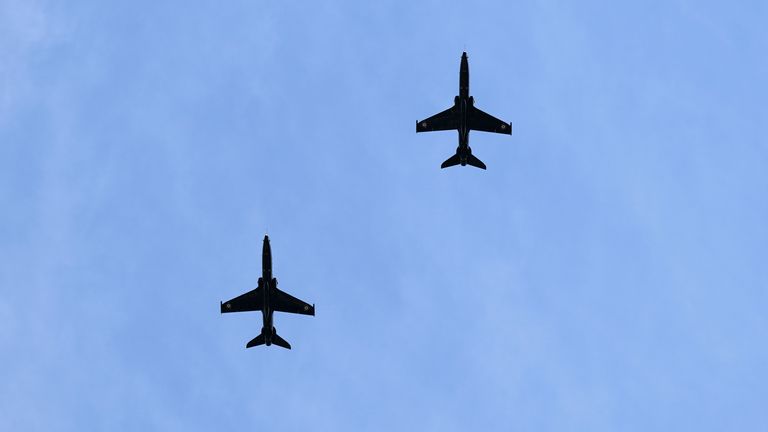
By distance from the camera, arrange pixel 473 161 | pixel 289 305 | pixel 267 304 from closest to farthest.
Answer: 1. pixel 267 304
2. pixel 289 305
3. pixel 473 161

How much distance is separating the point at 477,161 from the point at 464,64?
53.9 feet

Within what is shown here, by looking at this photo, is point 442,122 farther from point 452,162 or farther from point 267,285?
point 267,285

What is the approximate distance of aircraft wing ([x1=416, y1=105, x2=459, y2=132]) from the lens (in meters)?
146

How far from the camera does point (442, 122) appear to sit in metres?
147

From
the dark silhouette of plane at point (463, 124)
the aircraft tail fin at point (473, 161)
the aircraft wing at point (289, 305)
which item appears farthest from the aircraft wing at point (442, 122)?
the aircraft wing at point (289, 305)

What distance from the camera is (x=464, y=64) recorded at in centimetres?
13600

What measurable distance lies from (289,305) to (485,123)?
33.9m

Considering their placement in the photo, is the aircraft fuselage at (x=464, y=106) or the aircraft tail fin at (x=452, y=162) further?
the aircraft tail fin at (x=452, y=162)

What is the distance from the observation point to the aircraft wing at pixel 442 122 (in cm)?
14588

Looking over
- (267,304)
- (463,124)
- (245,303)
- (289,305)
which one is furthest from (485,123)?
(245,303)

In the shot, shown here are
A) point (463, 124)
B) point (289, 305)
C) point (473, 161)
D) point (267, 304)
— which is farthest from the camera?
point (473, 161)

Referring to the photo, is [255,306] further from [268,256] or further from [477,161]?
[477,161]

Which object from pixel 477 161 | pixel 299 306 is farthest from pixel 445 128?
pixel 299 306

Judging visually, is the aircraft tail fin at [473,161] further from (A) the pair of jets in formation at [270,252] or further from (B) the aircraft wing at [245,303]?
(B) the aircraft wing at [245,303]
